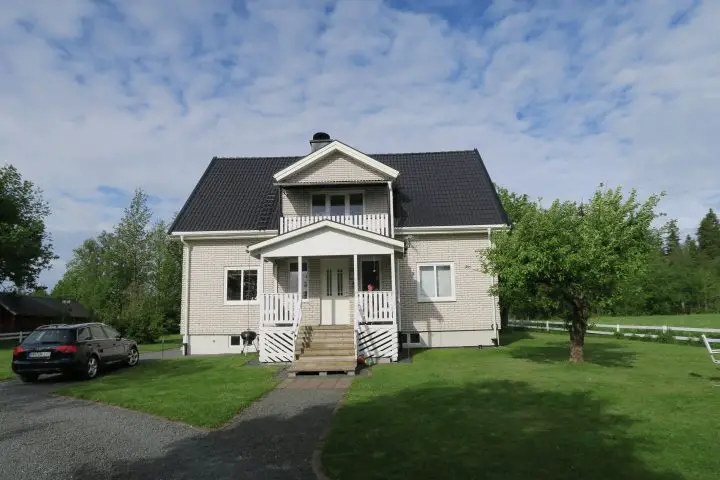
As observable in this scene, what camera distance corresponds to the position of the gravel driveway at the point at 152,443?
5.62 m

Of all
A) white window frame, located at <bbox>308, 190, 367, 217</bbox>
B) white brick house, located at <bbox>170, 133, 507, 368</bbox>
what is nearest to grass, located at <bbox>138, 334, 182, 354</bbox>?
white brick house, located at <bbox>170, 133, 507, 368</bbox>

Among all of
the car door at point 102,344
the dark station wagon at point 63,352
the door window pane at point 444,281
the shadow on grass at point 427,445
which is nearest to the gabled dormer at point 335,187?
the door window pane at point 444,281

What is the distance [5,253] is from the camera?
121 feet

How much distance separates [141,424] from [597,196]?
12.7 metres

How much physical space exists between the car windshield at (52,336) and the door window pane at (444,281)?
12536mm

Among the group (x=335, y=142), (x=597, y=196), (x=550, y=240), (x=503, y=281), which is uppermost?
(x=335, y=142)

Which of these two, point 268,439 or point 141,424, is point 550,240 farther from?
point 141,424

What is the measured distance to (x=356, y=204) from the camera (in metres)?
20.0

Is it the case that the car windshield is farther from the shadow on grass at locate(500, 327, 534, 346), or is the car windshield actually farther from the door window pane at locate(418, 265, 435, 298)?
the shadow on grass at locate(500, 327, 534, 346)

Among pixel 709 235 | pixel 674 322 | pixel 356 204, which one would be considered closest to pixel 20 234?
pixel 356 204

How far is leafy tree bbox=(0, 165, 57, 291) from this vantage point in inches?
1441

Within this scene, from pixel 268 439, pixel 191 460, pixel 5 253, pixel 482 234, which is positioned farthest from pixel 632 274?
pixel 5 253

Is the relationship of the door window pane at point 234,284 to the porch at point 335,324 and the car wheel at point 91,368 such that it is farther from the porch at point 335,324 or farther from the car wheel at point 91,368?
the car wheel at point 91,368

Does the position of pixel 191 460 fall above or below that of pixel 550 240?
below
